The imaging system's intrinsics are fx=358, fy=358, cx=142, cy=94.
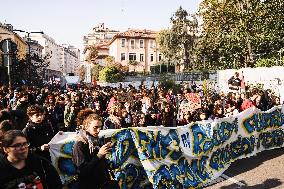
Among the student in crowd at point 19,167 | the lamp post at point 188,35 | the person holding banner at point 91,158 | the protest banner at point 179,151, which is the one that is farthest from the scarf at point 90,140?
the lamp post at point 188,35

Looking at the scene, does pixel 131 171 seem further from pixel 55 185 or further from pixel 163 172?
pixel 55 185

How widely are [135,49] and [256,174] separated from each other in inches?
3024

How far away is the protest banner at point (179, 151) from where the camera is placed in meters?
6.61

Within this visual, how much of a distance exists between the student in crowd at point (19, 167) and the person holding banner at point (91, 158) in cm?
71

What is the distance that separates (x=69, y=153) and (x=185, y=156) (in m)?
2.56

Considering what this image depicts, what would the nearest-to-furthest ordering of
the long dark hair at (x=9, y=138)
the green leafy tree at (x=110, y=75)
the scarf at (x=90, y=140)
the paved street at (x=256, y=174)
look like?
the long dark hair at (x=9, y=138) → the scarf at (x=90, y=140) → the paved street at (x=256, y=174) → the green leafy tree at (x=110, y=75)

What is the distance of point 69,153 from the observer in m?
A: 6.00

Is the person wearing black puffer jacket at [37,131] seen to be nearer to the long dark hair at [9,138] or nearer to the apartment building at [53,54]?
the long dark hair at [9,138]

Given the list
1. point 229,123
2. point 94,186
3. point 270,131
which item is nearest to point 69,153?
point 94,186

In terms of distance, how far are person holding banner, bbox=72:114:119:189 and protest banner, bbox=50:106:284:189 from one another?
5.72 ft

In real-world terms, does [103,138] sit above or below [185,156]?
above

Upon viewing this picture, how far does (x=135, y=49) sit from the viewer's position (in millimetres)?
83812

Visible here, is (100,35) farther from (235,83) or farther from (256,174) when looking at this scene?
(256,174)

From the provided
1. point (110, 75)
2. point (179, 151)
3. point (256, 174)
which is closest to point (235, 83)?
point (256, 174)
